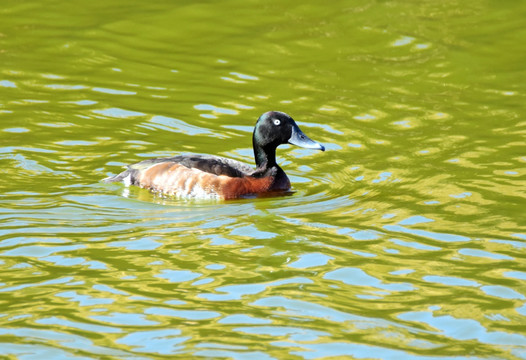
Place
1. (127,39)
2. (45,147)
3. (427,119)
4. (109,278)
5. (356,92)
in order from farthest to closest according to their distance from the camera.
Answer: (127,39) → (356,92) → (427,119) → (45,147) → (109,278)

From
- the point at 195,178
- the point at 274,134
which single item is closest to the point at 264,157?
the point at 274,134

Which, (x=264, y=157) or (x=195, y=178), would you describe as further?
(x=264, y=157)

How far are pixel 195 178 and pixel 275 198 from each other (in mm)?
879

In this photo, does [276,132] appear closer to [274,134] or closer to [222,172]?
[274,134]

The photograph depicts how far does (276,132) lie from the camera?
11.2 meters

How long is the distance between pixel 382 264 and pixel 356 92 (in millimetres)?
5531

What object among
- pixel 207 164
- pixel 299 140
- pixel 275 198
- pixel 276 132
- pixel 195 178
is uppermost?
pixel 276 132

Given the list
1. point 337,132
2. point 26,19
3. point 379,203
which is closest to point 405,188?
point 379,203

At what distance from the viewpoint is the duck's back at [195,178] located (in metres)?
10.8

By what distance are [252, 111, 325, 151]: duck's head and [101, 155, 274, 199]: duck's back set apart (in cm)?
42

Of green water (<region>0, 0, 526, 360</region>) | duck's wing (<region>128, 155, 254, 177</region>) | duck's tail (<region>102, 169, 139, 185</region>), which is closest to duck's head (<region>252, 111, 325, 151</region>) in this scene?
duck's wing (<region>128, 155, 254, 177</region>)

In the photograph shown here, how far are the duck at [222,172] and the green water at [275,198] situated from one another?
22 cm

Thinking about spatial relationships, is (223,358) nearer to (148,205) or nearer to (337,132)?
(148,205)

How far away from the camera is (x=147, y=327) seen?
23.7 feet
